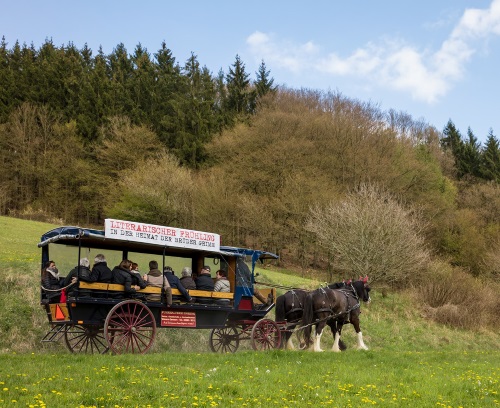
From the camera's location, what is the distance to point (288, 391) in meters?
8.85

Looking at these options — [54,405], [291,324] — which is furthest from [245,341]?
[54,405]

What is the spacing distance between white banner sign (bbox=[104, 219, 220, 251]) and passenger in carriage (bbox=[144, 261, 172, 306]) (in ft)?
2.97

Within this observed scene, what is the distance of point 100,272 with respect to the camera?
42.1 feet

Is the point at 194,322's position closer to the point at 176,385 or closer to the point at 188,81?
the point at 176,385

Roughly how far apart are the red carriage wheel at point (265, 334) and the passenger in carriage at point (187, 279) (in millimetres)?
1964

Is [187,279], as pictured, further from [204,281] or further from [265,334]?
[265,334]

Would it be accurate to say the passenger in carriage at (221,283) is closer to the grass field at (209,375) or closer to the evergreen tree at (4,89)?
the grass field at (209,375)

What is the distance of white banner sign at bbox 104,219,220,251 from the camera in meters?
12.4

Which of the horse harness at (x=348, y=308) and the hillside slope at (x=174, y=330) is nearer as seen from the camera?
the hillside slope at (x=174, y=330)

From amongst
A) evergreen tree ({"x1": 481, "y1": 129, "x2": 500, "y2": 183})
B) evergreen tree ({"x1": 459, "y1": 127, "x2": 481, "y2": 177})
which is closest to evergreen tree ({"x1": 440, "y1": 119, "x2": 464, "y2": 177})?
evergreen tree ({"x1": 459, "y1": 127, "x2": 481, "y2": 177})

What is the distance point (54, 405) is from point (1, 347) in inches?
306

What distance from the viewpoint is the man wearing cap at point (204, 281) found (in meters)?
14.6

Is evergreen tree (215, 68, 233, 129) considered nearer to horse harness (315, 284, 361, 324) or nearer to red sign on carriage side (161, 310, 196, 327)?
horse harness (315, 284, 361, 324)

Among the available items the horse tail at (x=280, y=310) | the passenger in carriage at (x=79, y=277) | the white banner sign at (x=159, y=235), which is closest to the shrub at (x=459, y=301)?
the horse tail at (x=280, y=310)
